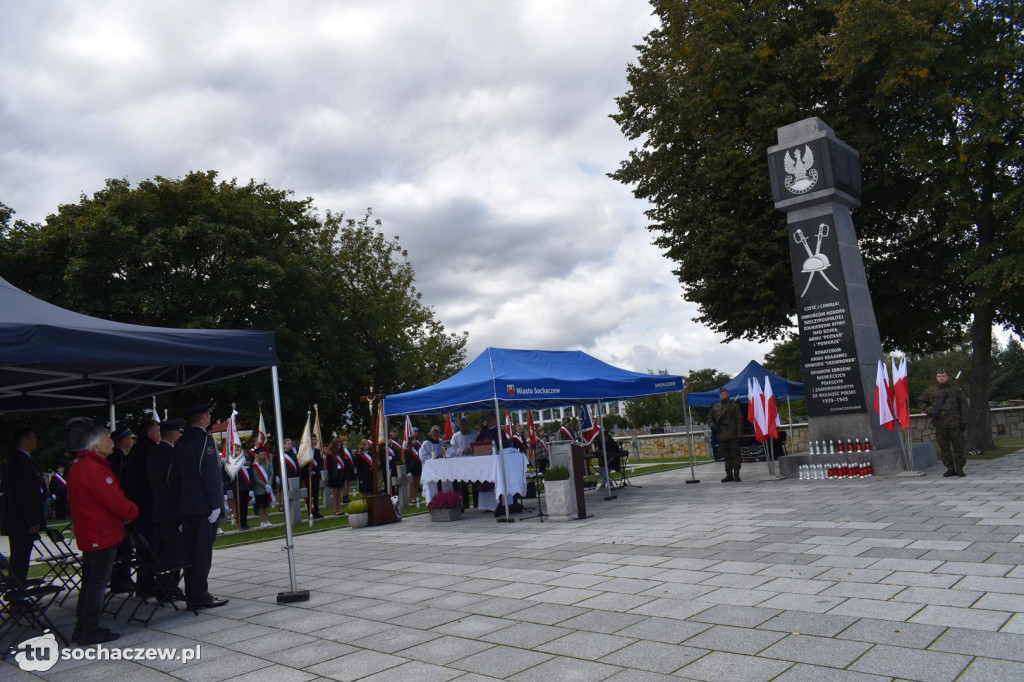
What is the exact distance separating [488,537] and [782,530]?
4.17 metres

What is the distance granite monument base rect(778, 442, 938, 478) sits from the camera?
14.2 meters

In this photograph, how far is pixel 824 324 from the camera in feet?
51.9

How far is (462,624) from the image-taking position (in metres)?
5.66

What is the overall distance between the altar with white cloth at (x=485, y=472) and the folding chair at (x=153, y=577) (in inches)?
240

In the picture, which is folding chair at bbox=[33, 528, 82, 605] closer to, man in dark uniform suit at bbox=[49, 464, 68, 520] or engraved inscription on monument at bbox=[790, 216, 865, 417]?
engraved inscription on monument at bbox=[790, 216, 865, 417]

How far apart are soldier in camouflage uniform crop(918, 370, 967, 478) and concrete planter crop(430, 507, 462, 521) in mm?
8665

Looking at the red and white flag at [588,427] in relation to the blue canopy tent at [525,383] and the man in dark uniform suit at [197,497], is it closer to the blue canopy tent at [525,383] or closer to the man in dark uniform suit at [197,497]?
the blue canopy tent at [525,383]

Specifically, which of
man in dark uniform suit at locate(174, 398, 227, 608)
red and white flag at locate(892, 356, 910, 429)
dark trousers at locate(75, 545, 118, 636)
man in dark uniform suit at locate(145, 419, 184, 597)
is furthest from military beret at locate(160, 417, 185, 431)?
red and white flag at locate(892, 356, 910, 429)

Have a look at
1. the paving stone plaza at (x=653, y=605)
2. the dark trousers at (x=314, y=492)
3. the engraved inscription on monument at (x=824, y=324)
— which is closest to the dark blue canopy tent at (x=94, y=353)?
the paving stone plaza at (x=653, y=605)

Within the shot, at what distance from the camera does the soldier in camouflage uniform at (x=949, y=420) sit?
12844 mm

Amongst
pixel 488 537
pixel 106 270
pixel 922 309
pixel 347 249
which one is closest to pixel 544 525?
pixel 488 537

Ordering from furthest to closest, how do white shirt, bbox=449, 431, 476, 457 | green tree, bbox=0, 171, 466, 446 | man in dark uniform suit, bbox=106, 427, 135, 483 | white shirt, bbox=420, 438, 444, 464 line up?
green tree, bbox=0, 171, 466, 446
white shirt, bbox=420, 438, 444, 464
white shirt, bbox=449, 431, 476, 457
man in dark uniform suit, bbox=106, 427, 135, 483

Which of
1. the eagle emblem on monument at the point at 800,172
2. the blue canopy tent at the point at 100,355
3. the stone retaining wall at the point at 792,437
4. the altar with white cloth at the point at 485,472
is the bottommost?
the stone retaining wall at the point at 792,437

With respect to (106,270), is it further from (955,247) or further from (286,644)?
(955,247)
